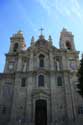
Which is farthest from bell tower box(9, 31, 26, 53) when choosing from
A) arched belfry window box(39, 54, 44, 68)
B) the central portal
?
the central portal

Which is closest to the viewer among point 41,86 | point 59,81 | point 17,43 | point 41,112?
point 41,112

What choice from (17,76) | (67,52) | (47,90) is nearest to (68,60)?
(67,52)

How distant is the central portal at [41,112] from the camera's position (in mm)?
22953

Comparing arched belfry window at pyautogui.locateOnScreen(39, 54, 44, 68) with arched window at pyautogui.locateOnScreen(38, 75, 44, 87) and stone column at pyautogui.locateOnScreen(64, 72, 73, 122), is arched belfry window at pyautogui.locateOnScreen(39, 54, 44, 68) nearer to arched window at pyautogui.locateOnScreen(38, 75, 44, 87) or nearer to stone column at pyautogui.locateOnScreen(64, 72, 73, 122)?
arched window at pyautogui.locateOnScreen(38, 75, 44, 87)

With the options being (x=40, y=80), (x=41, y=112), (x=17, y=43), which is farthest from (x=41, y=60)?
(x=41, y=112)

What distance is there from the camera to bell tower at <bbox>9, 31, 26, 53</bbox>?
31.1 metres

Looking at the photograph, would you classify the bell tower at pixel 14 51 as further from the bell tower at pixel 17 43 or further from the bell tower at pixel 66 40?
the bell tower at pixel 66 40

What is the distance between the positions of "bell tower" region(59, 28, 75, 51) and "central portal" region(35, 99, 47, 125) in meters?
11.8

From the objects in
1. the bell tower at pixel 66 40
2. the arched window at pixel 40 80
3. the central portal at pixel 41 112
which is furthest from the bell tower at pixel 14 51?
the bell tower at pixel 66 40

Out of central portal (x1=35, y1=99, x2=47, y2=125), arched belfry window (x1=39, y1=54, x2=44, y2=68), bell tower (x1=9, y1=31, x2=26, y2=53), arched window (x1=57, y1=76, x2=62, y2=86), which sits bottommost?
central portal (x1=35, y1=99, x2=47, y2=125)

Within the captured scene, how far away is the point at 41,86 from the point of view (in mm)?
25062

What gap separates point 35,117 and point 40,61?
10.0 meters

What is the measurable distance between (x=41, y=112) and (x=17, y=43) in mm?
14813

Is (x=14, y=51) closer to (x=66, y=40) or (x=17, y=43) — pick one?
(x=17, y=43)
